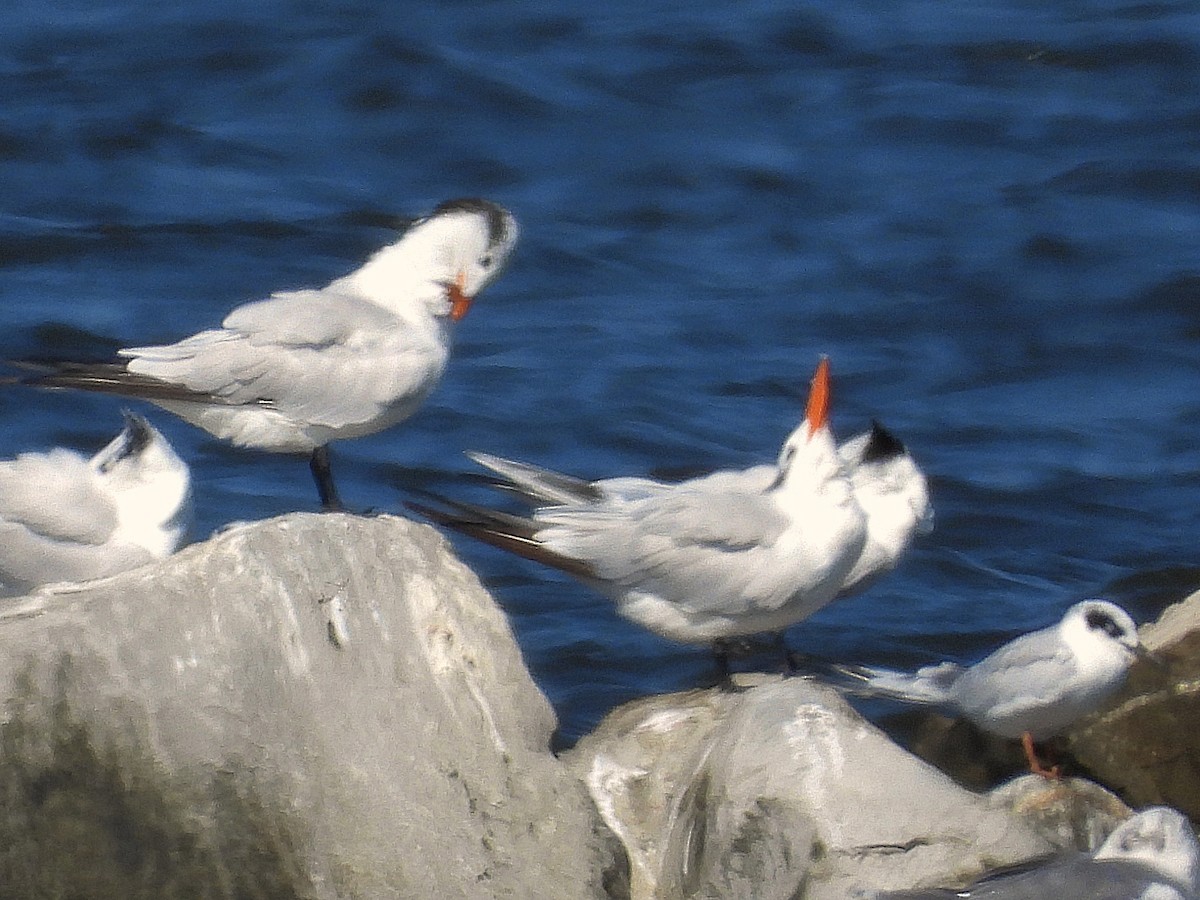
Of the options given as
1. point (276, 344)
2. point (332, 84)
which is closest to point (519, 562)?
point (276, 344)

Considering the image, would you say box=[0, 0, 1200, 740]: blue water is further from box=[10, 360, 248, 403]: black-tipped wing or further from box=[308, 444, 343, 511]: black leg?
box=[10, 360, 248, 403]: black-tipped wing

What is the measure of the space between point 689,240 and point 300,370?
6.53m

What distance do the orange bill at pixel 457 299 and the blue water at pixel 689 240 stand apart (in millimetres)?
1603

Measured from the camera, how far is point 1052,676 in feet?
21.4

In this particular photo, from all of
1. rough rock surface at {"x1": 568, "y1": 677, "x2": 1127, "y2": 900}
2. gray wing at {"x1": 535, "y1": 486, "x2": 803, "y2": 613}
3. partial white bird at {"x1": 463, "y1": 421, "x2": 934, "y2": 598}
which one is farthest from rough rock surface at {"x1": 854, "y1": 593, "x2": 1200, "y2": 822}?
gray wing at {"x1": 535, "y1": 486, "x2": 803, "y2": 613}

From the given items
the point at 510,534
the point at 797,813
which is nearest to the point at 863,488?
the point at 510,534

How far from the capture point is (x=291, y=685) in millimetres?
5375

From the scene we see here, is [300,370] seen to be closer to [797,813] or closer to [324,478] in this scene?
[324,478]

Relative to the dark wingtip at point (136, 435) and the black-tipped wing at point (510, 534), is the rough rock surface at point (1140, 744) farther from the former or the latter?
the dark wingtip at point (136, 435)

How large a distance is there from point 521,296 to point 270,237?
1528 millimetres

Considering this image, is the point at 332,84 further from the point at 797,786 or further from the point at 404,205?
the point at 797,786

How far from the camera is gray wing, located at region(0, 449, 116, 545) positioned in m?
6.20

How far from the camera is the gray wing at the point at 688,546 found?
20.8 feet

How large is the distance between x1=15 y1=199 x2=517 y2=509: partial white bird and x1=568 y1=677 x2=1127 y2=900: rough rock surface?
1438 millimetres
